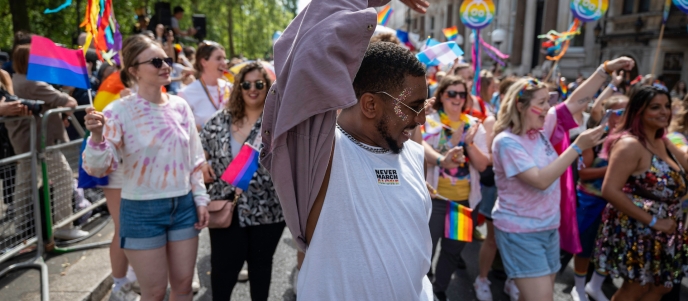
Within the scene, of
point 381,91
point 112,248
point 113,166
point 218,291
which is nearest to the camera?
point 381,91

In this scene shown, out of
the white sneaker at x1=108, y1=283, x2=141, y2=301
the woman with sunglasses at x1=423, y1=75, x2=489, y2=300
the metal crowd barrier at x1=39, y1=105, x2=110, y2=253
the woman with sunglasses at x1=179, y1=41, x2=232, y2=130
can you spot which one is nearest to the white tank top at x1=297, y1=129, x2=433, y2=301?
the woman with sunglasses at x1=423, y1=75, x2=489, y2=300

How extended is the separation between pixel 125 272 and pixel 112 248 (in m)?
0.21

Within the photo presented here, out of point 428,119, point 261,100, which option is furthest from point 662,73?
point 261,100

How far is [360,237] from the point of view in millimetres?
1519

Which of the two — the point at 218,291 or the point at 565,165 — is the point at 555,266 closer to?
the point at 565,165

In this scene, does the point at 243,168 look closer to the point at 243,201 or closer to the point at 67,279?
the point at 243,201

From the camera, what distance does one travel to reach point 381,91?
5.11 ft

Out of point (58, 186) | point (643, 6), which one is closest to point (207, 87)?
point (58, 186)

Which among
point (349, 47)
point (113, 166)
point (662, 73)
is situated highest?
point (349, 47)

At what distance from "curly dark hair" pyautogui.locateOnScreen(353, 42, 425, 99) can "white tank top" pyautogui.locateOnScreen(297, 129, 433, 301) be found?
20cm

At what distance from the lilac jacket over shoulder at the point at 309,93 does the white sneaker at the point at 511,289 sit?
9.75 ft

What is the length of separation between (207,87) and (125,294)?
204cm

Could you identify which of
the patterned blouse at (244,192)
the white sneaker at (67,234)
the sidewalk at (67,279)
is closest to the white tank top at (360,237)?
the patterned blouse at (244,192)

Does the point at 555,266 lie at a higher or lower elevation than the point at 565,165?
Answer: lower
